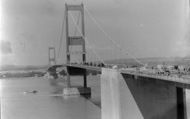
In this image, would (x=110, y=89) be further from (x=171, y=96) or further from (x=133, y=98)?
(x=171, y=96)

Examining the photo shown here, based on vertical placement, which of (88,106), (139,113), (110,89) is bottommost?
(88,106)

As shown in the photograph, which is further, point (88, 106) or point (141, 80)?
point (88, 106)

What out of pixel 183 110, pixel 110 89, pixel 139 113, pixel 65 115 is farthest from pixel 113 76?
pixel 65 115

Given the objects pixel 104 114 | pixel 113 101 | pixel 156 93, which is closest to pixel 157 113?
pixel 156 93

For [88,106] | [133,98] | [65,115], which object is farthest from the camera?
[88,106]

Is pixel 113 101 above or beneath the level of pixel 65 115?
above

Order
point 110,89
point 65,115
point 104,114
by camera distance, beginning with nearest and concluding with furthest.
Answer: point 110,89 < point 104,114 < point 65,115
